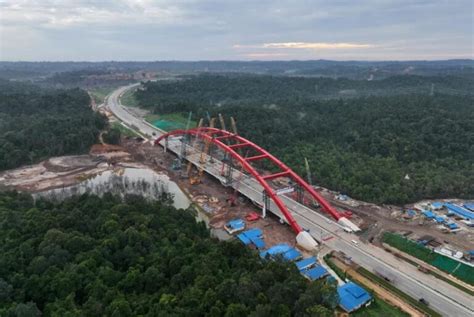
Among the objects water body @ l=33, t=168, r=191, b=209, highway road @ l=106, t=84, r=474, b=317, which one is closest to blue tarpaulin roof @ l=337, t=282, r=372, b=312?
highway road @ l=106, t=84, r=474, b=317

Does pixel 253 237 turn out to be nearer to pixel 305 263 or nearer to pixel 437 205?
pixel 305 263

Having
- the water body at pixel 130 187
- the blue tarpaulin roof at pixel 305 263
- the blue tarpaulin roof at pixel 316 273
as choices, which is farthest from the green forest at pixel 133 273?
the water body at pixel 130 187

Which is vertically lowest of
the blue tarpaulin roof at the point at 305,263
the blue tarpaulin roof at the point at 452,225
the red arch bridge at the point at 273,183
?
the blue tarpaulin roof at the point at 305,263

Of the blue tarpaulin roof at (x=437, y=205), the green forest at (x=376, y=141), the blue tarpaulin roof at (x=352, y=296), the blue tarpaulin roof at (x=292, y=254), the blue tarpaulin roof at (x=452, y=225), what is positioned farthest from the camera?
the green forest at (x=376, y=141)

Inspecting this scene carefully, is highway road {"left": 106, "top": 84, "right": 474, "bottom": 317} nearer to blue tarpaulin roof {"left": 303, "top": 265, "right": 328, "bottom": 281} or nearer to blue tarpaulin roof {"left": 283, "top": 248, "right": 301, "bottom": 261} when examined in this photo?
blue tarpaulin roof {"left": 283, "top": 248, "right": 301, "bottom": 261}

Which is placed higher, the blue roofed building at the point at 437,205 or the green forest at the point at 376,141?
the green forest at the point at 376,141

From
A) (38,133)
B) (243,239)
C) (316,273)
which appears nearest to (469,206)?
(316,273)

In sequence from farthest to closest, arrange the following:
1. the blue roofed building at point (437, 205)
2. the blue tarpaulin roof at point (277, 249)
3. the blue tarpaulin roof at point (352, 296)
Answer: the blue roofed building at point (437, 205) < the blue tarpaulin roof at point (277, 249) < the blue tarpaulin roof at point (352, 296)

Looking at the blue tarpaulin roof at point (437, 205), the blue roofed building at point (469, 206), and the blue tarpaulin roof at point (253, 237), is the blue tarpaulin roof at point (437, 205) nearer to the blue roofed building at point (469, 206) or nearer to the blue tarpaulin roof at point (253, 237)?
the blue roofed building at point (469, 206)
